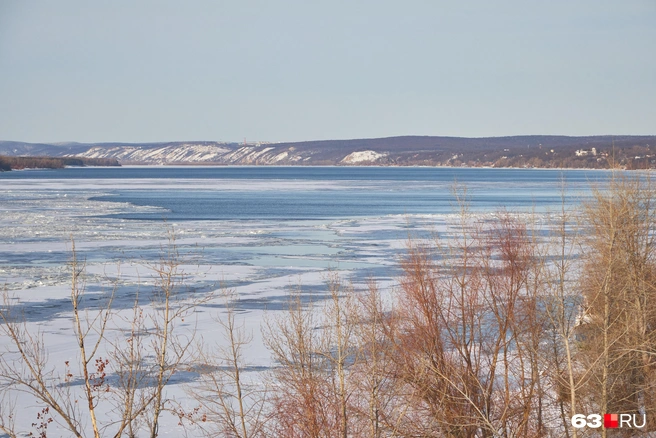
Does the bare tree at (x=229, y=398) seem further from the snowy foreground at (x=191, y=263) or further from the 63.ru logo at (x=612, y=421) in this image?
the 63.ru logo at (x=612, y=421)

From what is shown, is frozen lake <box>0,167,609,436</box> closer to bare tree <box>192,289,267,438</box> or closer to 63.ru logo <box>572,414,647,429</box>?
bare tree <box>192,289,267,438</box>

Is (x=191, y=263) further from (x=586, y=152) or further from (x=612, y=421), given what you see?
(x=586, y=152)

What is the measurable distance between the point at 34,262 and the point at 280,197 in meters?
46.3

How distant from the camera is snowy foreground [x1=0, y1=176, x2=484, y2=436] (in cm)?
1802

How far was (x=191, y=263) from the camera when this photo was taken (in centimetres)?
2870

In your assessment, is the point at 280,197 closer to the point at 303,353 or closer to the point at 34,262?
the point at 34,262

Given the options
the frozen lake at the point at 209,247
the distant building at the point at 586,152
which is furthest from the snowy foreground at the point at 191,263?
the distant building at the point at 586,152

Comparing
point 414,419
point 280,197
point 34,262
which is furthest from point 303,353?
point 280,197

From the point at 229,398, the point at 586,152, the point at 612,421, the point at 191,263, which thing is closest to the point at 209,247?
the point at 191,263

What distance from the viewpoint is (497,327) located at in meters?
17.5

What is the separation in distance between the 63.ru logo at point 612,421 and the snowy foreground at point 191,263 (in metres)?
6.17

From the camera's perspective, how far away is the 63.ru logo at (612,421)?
13359 mm

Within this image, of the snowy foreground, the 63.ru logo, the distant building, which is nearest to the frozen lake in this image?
the snowy foreground

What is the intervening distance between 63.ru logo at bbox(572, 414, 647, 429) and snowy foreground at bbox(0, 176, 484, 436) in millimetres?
6170
